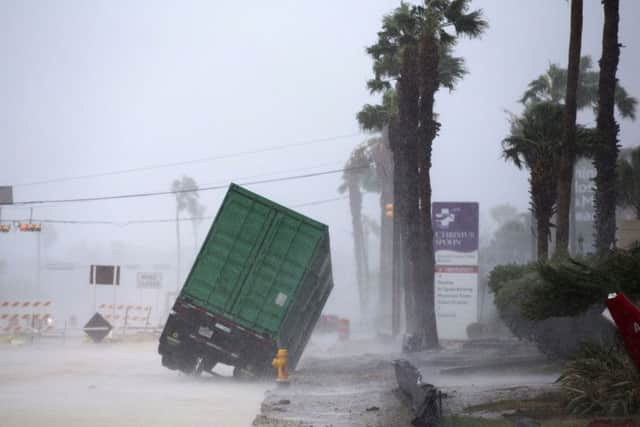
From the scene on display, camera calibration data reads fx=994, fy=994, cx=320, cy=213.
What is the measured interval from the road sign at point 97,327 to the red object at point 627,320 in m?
31.1

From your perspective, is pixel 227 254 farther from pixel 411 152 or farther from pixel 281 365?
pixel 411 152

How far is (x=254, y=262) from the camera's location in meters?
22.7

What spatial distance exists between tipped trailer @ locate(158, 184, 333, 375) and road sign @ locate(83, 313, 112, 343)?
18.1m

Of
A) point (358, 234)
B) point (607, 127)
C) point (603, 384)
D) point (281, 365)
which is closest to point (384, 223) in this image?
point (358, 234)

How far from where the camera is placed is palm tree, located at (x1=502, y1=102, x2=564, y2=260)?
88.5 ft

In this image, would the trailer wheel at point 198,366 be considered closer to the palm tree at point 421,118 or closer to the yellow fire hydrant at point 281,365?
the yellow fire hydrant at point 281,365

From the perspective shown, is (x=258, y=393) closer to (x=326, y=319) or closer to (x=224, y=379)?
(x=224, y=379)

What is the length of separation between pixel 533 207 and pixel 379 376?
6.83 m

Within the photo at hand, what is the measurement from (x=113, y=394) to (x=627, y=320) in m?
11.0

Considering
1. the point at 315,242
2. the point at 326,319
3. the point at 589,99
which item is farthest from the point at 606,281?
the point at 326,319

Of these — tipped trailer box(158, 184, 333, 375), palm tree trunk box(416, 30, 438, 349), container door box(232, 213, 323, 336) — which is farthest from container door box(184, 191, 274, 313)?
palm tree trunk box(416, 30, 438, 349)

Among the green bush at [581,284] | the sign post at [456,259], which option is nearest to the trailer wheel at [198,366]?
the green bush at [581,284]

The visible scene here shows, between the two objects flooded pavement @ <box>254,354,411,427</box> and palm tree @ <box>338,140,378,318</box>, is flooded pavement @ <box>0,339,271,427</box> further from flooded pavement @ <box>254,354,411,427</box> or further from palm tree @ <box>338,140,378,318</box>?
palm tree @ <box>338,140,378,318</box>

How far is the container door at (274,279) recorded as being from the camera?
22.6m
